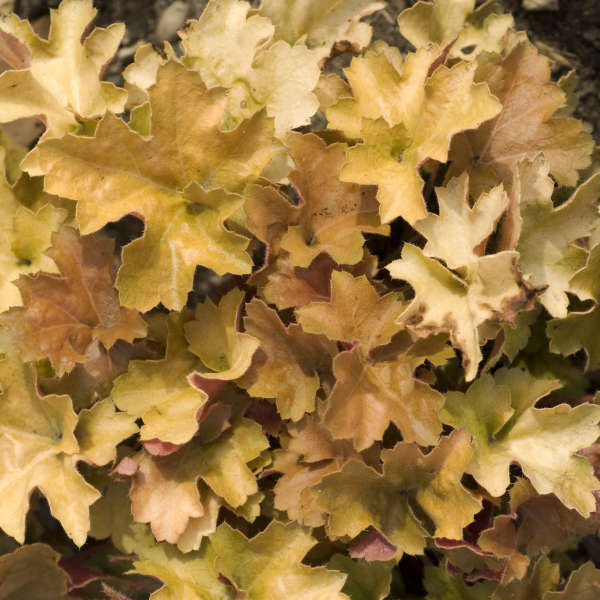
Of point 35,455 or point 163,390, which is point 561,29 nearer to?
point 163,390

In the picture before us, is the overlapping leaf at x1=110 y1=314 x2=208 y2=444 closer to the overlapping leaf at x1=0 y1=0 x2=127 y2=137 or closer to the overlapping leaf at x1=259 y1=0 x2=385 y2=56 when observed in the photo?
the overlapping leaf at x1=0 y1=0 x2=127 y2=137

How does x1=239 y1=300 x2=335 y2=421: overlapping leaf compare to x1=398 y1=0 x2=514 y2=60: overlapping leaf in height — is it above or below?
Answer: below

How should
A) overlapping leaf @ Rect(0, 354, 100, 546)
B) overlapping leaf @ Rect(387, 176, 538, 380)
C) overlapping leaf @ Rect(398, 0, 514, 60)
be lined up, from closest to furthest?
1. overlapping leaf @ Rect(387, 176, 538, 380)
2. overlapping leaf @ Rect(0, 354, 100, 546)
3. overlapping leaf @ Rect(398, 0, 514, 60)

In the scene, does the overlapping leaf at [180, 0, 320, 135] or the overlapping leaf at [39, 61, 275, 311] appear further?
the overlapping leaf at [180, 0, 320, 135]

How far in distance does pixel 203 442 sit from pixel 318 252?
30 cm

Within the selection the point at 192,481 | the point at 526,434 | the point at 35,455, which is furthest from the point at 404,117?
the point at 35,455

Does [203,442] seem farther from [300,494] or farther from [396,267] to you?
[396,267]

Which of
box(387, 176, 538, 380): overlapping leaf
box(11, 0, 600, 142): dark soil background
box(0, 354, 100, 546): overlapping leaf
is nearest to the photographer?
box(387, 176, 538, 380): overlapping leaf

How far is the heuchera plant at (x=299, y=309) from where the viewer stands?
85cm

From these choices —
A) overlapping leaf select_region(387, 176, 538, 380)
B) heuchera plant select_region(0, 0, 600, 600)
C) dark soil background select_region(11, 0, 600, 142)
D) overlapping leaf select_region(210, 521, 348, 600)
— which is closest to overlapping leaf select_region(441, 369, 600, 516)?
heuchera plant select_region(0, 0, 600, 600)

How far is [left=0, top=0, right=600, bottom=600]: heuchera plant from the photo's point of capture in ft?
2.80

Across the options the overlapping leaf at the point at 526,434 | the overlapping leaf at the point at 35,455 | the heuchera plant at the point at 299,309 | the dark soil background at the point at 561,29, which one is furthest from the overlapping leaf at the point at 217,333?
the dark soil background at the point at 561,29

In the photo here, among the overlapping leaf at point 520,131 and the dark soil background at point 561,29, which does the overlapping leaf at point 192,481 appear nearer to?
the overlapping leaf at point 520,131

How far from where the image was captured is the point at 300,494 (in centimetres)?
93
